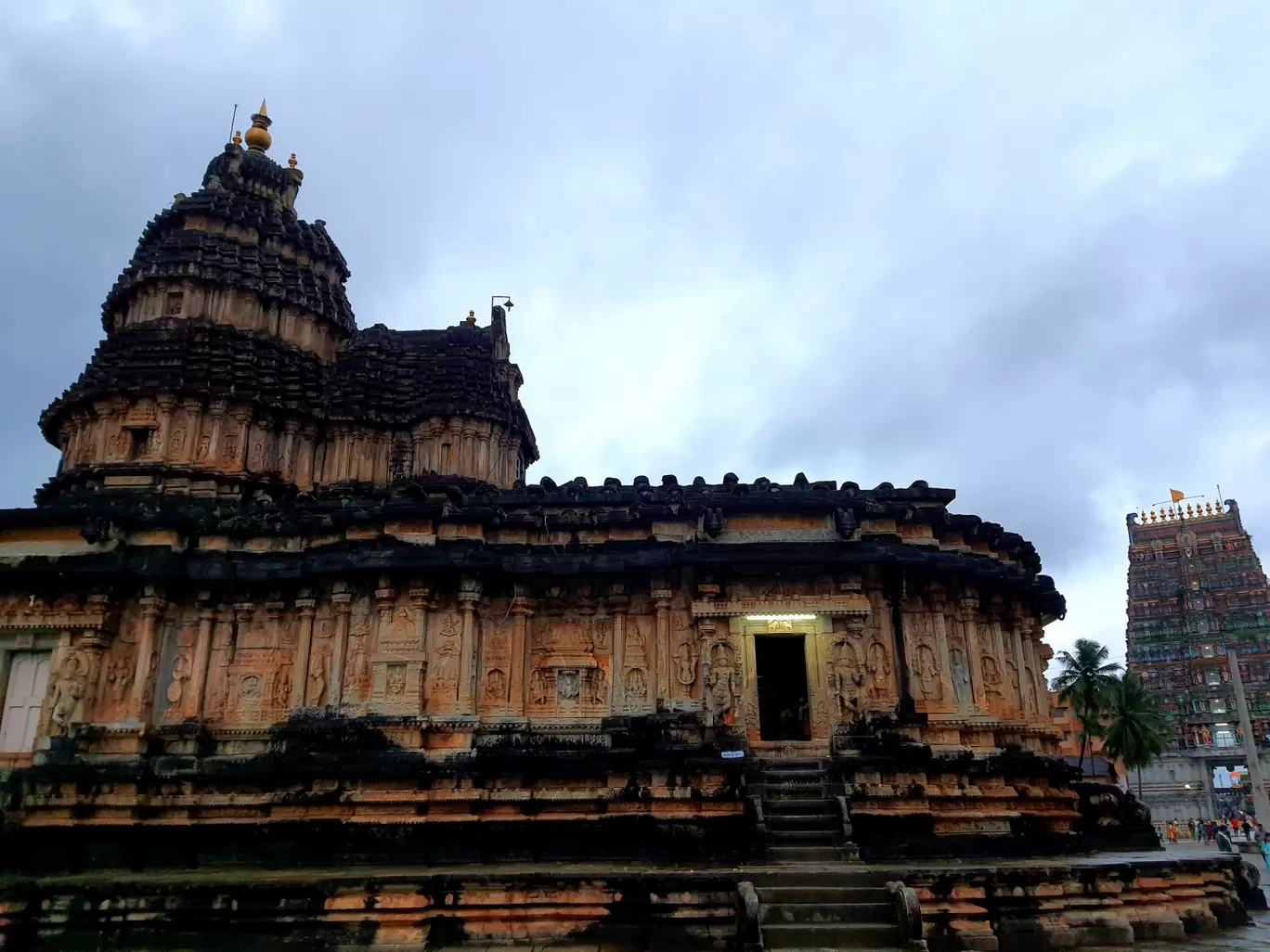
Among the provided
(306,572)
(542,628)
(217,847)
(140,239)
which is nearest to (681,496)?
(542,628)

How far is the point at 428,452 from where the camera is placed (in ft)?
88.7

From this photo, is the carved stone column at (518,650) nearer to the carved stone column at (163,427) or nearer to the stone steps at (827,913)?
the stone steps at (827,913)

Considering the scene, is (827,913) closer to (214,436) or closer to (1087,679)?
(214,436)

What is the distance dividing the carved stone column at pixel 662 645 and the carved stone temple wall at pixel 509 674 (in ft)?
0.20

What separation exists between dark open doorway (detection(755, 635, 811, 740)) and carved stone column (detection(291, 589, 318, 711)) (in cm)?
1064

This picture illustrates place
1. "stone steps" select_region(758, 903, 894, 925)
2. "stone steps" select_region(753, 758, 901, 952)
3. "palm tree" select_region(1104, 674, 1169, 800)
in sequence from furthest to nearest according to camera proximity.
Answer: "palm tree" select_region(1104, 674, 1169, 800) < "stone steps" select_region(758, 903, 894, 925) < "stone steps" select_region(753, 758, 901, 952)

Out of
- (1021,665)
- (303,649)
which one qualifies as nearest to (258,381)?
(303,649)

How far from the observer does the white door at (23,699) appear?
18.7 metres

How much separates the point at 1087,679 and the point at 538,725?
37309 millimetres

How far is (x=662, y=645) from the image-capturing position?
1845 centimetres

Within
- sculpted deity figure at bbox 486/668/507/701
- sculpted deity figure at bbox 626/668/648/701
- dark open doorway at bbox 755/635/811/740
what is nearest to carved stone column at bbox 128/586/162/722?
sculpted deity figure at bbox 486/668/507/701

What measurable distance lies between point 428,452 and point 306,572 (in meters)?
8.48

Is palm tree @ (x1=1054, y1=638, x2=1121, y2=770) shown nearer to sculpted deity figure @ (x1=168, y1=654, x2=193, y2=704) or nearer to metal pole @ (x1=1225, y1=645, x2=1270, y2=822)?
metal pole @ (x1=1225, y1=645, x2=1270, y2=822)

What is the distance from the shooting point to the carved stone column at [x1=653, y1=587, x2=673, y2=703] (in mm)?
18203
